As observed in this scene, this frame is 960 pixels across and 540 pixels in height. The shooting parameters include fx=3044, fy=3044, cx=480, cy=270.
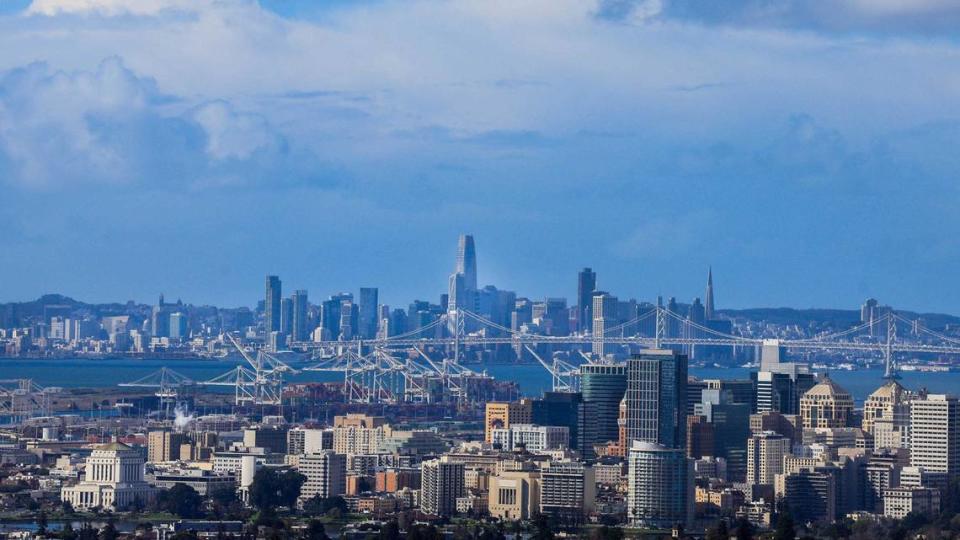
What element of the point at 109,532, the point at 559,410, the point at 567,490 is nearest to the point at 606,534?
the point at 109,532

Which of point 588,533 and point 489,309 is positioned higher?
point 489,309

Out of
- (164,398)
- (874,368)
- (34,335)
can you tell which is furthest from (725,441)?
(34,335)

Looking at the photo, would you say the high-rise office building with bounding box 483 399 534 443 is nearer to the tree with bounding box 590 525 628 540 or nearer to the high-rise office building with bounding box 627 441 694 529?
the high-rise office building with bounding box 627 441 694 529

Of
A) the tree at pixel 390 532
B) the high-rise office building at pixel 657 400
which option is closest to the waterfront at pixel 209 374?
the high-rise office building at pixel 657 400

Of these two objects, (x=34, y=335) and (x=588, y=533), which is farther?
(x=34, y=335)

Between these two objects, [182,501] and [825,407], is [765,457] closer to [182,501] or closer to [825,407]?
[825,407]

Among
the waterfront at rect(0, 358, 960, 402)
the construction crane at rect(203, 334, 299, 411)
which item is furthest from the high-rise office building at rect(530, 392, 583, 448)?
the waterfront at rect(0, 358, 960, 402)

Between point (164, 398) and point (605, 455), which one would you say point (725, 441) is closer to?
point (605, 455)
